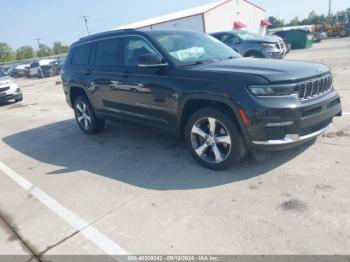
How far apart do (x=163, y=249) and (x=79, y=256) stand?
77cm

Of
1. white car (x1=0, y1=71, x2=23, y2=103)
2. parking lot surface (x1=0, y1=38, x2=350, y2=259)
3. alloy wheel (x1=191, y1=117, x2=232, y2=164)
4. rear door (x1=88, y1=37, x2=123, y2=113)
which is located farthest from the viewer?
white car (x1=0, y1=71, x2=23, y2=103)

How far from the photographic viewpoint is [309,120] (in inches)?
149

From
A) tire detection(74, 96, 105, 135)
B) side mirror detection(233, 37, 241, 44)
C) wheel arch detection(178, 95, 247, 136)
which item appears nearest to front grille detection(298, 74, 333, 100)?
wheel arch detection(178, 95, 247, 136)

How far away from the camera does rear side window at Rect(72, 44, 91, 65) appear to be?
6.38 m

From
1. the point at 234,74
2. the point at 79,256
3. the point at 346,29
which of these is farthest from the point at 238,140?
the point at 346,29

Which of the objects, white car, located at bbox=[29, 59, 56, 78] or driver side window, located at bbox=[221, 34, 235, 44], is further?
white car, located at bbox=[29, 59, 56, 78]

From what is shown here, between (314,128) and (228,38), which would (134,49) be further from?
(228,38)

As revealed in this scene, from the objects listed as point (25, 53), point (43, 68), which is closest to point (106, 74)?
point (43, 68)

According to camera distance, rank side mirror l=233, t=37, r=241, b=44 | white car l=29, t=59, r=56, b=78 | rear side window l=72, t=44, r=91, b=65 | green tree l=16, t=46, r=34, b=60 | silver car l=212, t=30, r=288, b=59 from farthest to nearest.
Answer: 1. green tree l=16, t=46, r=34, b=60
2. white car l=29, t=59, r=56, b=78
3. side mirror l=233, t=37, r=241, b=44
4. silver car l=212, t=30, r=288, b=59
5. rear side window l=72, t=44, r=91, b=65

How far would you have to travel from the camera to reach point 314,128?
155 inches

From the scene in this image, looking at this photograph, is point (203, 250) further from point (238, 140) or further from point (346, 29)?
point (346, 29)

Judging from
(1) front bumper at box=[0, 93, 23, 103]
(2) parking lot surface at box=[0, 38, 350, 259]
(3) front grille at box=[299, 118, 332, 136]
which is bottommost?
(2) parking lot surface at box=[0, 38, 350, 259]

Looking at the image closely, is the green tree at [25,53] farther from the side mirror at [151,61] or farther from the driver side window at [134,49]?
the side mirror at [151,61]

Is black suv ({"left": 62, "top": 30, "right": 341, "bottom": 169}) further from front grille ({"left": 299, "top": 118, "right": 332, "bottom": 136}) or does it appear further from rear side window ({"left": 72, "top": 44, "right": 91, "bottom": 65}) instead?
rear side window ({"left": 72, "top": 44, "right": 91, "bottom": 65})
